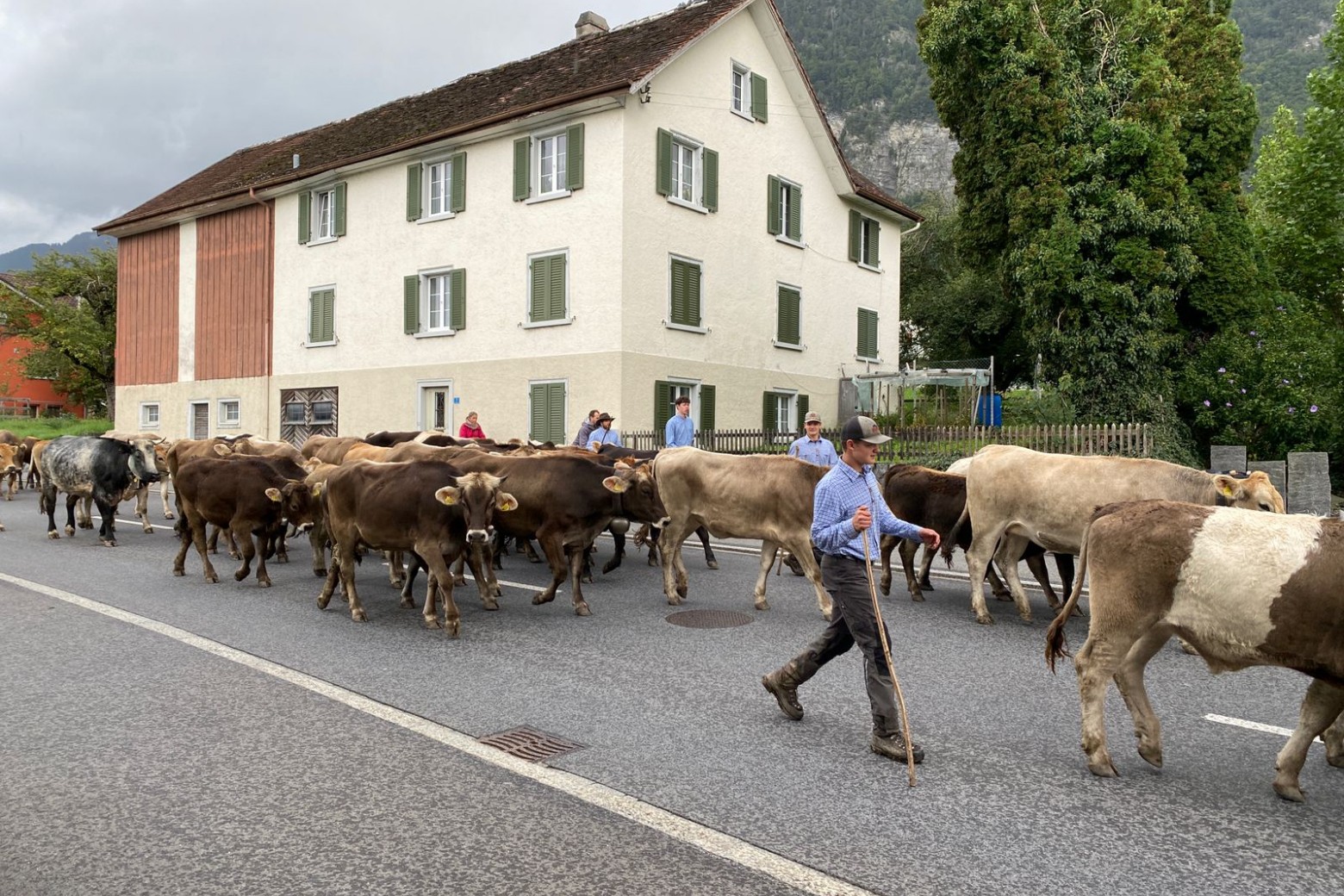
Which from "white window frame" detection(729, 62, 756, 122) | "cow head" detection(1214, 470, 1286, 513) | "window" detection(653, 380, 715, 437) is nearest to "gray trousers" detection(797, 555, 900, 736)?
"cow head" detection(1214, 470, 1286, 513)

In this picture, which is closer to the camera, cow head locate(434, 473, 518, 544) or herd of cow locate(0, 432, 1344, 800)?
herd of cow locate(0, 432, 1344, 800)

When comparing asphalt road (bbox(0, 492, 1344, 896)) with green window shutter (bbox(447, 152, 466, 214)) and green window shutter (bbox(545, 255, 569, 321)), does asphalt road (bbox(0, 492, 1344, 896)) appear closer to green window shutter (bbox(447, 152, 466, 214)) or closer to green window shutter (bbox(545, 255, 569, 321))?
green window shutter (bbox(545, 255, 569, 321))

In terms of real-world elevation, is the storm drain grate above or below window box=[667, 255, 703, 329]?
below

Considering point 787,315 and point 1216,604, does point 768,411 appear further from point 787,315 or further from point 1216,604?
point 1216,604

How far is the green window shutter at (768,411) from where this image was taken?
26.0m

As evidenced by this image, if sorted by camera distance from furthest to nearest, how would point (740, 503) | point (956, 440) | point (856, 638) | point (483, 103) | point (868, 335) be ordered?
1. point (868, 335)
2. point (483, 103)
3. point (956, 440)
4. point (740, 503)
5. point (856, 638)

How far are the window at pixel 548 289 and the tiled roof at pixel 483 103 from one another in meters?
3.52

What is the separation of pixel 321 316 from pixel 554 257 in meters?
8.93

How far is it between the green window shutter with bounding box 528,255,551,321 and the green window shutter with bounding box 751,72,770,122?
24.6 feet

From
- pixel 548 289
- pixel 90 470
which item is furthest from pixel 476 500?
pixel 548 289

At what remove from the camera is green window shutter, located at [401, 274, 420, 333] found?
83.9 ft

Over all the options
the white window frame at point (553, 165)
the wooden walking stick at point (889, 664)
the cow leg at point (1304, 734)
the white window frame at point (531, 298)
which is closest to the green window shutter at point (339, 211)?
the white window frame at point (553, 165)

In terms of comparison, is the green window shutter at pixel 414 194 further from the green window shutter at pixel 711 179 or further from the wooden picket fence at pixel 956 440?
the wooden picket fence at pixel 956 440

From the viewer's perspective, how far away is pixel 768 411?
2636 cm
